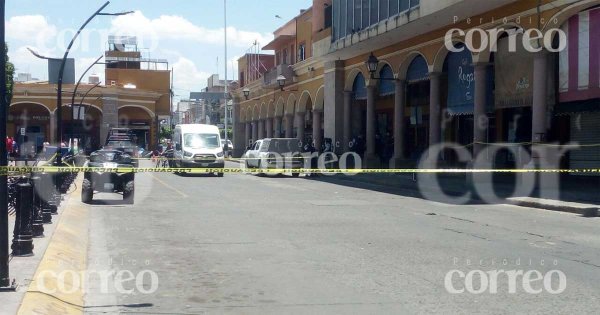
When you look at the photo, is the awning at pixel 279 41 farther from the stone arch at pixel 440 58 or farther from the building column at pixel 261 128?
the stone arch at pixel 440 58

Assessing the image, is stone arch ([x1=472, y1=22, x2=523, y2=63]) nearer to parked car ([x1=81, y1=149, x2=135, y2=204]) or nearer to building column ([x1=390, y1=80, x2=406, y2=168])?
building column ([x1=390, y1=80, x2=406, y2=168])

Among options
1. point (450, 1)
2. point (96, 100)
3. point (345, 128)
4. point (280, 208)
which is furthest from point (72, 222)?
point (96, 100)

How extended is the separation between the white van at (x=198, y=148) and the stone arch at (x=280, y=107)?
16.4 meters

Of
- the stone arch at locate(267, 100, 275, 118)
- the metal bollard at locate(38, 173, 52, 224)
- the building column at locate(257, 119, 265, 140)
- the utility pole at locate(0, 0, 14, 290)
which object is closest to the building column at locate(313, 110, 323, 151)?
the stone arch at locate(267, 100, 275, 118)

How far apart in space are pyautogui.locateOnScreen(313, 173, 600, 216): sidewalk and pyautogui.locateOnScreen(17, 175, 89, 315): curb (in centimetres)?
1088

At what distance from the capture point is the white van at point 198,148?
3097cm

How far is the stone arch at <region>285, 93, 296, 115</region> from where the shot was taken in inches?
1859

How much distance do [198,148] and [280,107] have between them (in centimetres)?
1923

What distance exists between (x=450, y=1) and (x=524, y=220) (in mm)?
10228

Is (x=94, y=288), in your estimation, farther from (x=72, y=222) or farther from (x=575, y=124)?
(x=575, y=124)

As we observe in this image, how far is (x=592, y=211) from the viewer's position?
49.9ft

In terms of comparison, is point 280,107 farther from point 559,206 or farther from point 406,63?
point 559,206

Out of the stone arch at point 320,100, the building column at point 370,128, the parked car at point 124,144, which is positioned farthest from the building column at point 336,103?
the parked car at point 124,144

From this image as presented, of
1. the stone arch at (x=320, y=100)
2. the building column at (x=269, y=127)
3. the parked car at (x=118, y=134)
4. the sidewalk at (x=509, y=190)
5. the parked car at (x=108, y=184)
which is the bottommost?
the sidewalk at (x=509, y=190)
